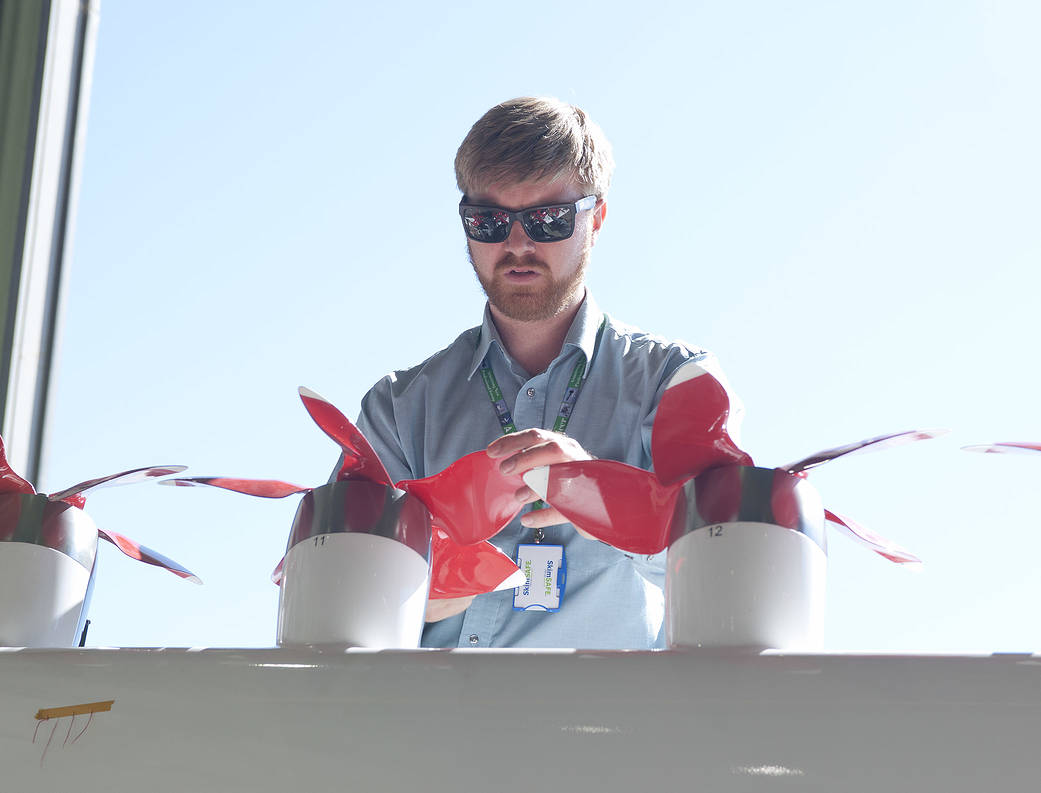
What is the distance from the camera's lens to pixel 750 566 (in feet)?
1.62

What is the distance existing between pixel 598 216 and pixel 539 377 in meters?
0.33

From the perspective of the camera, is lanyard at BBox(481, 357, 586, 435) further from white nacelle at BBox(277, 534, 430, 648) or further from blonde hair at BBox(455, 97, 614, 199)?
white nacelle at BBox(277, 534, 430, 648)

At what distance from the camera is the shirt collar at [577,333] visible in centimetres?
139

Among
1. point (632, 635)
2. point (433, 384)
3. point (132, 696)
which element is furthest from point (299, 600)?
point (433, 384)

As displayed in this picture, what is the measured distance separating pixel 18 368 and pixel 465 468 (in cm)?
179

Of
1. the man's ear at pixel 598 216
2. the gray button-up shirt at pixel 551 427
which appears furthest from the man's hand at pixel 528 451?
the man's ear at pixel 598 216

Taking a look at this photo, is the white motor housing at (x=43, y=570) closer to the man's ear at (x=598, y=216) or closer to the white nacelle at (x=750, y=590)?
the white nacelle at (x=750, y=590)

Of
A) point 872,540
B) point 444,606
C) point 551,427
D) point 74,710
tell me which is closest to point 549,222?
point 551,427

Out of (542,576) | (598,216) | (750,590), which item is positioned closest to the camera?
(750,590)

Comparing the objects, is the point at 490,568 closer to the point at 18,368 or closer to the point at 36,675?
the point at 36,675

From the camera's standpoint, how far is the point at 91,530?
0.72 meters

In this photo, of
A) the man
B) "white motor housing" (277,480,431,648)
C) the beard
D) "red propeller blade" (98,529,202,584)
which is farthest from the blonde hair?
"white motor housing" (277,480,431,648)

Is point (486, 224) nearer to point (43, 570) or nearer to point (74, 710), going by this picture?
point (43, 570)

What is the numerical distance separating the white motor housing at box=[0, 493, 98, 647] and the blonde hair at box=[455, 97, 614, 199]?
809 mm
